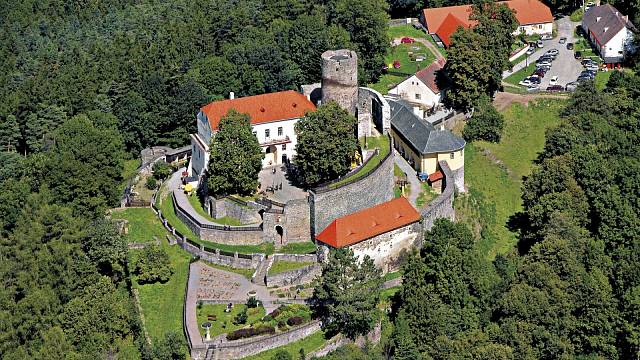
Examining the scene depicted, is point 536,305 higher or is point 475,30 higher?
point 475,30

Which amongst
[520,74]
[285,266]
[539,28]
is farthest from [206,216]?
[539,28]

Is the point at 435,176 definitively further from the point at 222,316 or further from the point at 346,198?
the point at 222,316

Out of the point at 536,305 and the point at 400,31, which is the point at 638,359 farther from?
the point at 400,31

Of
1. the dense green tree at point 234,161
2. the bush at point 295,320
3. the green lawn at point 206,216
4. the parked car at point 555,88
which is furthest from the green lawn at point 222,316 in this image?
the parked car at point 555,88

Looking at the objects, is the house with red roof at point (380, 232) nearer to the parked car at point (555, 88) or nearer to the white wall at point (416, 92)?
the white wall at point (416, 92)

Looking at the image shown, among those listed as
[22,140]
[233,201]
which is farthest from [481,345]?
[22,140]

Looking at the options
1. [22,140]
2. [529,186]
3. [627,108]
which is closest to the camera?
[529,186]
